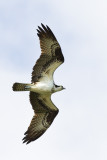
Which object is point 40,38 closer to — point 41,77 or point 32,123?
point 41,77

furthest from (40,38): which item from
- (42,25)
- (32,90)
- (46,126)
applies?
(46,126)

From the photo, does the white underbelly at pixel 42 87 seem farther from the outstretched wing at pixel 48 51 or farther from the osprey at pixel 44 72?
the outstretched wing at pixel 48 51

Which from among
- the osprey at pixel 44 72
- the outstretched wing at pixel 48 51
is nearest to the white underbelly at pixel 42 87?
the osprey at pixel 44 72

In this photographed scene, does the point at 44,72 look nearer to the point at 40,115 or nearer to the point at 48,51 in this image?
the point at 48,51

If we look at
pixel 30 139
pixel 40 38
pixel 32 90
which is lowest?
pixel 30 139

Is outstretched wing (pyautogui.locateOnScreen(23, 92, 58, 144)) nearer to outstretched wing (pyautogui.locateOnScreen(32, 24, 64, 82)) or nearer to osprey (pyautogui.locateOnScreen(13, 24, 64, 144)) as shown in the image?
osprey (pyautogui.locateOnScreen(13, 24, 64, 144))

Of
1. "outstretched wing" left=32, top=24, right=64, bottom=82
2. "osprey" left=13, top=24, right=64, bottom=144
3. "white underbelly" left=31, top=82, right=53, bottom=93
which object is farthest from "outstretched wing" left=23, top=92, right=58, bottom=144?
"outstretched wing" left=32, top=24, right=64, bottom=82

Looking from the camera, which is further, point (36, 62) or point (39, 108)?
point (39, 108)

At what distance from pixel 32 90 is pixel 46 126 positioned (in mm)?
1765

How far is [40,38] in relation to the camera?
70.1 ft

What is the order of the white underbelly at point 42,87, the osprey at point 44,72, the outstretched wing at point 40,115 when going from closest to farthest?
the osprey at point 44,72, the white underbelly at point 42,87, the outstretched wing at point 40,115

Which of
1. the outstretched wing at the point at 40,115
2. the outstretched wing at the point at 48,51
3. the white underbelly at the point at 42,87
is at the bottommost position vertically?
the outstretched wing at the point at 40,115

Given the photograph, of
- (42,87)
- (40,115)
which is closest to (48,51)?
(42,87)

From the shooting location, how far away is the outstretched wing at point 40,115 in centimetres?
2203
